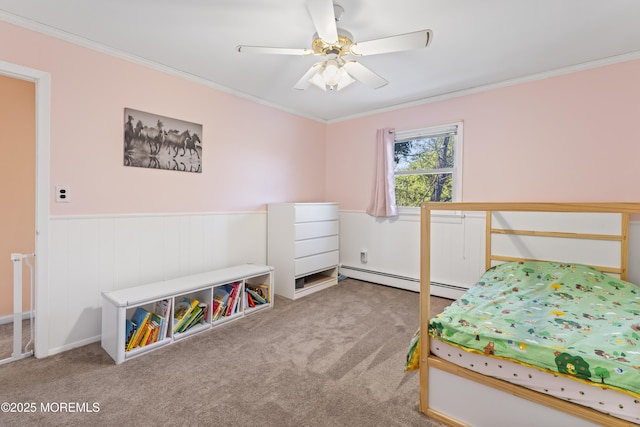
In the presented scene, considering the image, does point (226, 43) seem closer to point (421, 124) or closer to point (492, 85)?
point (421, 124)

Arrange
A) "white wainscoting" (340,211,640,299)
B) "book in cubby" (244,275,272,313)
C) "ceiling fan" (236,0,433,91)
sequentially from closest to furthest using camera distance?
"ceiling fan" (236,0,433,91), "book in cubby" (244,275,272,313), "white wainscoting" (340,211,640,299)

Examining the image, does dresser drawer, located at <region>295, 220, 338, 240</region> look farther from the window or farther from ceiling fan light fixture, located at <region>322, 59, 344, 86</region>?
ceiling fan light fixture, located at <region>322, 59, 344, 86</region>

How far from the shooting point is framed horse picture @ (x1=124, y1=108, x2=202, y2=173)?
2.52 meters

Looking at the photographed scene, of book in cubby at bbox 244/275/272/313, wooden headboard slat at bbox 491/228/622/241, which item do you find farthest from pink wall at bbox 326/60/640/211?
book in cubby at bbox 244/275/272/313

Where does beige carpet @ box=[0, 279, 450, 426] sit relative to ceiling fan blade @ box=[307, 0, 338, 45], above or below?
below

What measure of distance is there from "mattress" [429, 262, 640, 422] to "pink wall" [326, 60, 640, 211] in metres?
0.80

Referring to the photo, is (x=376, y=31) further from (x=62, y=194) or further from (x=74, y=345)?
(x=74, y=345)

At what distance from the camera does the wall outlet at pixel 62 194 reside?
216cm

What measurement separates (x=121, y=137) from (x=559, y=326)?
3291mm

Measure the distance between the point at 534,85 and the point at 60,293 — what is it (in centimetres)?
444

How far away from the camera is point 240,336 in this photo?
8.08 feet

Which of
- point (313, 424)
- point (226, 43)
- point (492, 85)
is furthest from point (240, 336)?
point (492, 85)

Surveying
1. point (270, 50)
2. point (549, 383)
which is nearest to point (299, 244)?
point (270, 50)

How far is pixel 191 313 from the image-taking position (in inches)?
98.7
